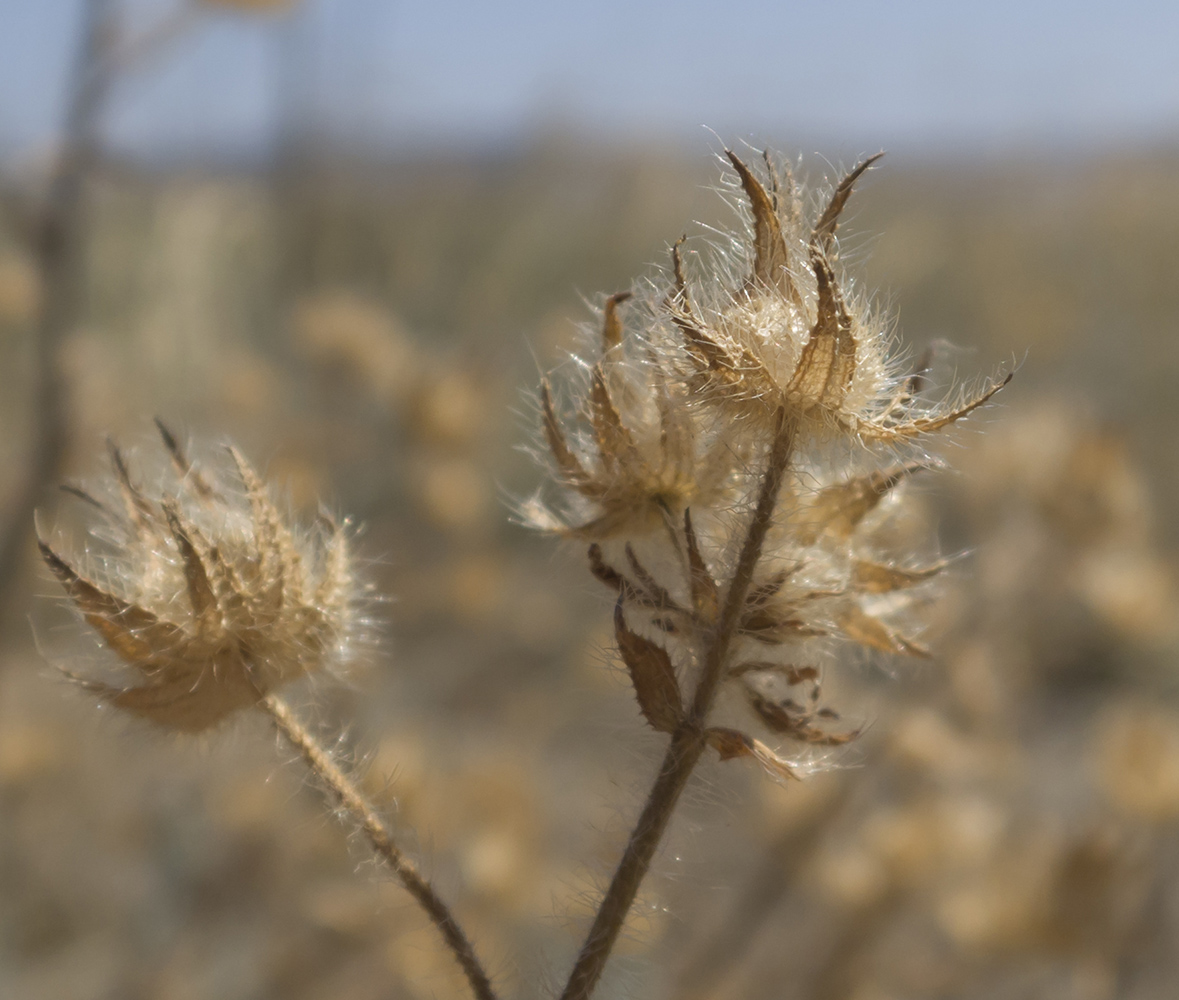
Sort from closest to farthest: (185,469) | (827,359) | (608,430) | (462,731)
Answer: (827,359)
(608,430)
(185,469)
(462,731)

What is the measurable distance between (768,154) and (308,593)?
528mm

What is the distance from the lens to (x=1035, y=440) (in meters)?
2.99

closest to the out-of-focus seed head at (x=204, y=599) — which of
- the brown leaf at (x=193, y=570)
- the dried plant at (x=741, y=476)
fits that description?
the brown leaf at (x=193, y=570)

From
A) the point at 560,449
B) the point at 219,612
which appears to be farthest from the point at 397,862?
the point at 560,449

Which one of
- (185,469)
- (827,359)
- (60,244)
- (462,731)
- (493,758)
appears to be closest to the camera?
(827,359)

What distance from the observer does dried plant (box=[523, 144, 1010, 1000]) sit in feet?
2.60

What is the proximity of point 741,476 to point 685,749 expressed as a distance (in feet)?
0.77

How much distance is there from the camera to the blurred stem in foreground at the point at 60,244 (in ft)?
6.89

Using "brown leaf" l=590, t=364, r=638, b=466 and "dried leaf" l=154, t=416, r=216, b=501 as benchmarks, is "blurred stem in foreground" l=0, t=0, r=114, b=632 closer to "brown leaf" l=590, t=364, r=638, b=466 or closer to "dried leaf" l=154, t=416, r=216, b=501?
"dried leaf" l=154, t=416, r=216, b=501

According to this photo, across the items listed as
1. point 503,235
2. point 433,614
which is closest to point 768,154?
point 433,614

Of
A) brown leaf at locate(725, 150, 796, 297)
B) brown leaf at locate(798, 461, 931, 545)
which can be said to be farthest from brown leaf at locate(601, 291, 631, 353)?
brown leaf at locate(798, 461, 931, 545)

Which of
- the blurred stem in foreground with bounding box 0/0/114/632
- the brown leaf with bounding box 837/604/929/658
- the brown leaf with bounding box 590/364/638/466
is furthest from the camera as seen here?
the blurred stem in foreground with bounding box 0/0/114/632

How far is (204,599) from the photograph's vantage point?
2.91ft

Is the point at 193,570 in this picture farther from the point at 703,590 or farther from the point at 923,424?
the point at 923,424
